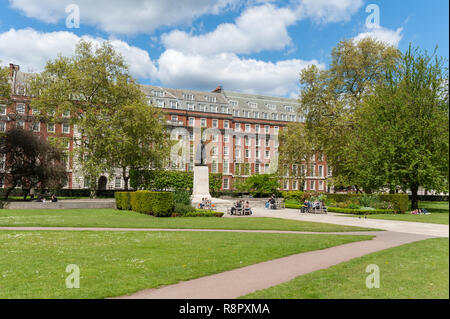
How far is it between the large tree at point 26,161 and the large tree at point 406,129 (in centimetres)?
3164

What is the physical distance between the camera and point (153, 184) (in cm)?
6084

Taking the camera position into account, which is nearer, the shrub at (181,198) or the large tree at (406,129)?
the shrub at (181,198)

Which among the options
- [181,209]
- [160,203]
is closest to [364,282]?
[160,203]

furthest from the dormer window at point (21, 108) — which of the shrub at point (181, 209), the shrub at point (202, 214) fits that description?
the shrub at point (202, 214)

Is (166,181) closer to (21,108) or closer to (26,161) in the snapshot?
(26,161)

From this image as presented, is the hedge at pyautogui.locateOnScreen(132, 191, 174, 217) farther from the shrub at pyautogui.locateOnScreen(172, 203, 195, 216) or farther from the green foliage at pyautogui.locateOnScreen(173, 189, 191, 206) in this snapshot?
the green foliage at pyautogui.locateOnScreen(173, 189, 191, 206)

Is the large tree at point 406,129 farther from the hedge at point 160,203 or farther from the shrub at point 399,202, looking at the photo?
the hedge at point 160,203

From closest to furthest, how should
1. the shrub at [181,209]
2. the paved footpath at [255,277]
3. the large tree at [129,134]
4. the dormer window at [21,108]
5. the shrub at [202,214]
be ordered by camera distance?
the paved footpath at [255,277] → the shrub at [202,214] → the shrub at [181,209] → the large tree at [129,134] → the dormer window at [21,108]

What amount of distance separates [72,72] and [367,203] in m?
35.2

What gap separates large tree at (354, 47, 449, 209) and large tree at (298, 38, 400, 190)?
392cm

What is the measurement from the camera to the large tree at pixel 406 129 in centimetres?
3381

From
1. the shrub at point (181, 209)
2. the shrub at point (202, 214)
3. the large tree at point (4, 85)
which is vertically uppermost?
the large tree at point (4, 85)

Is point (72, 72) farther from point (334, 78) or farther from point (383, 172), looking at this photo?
point (383, 172)
